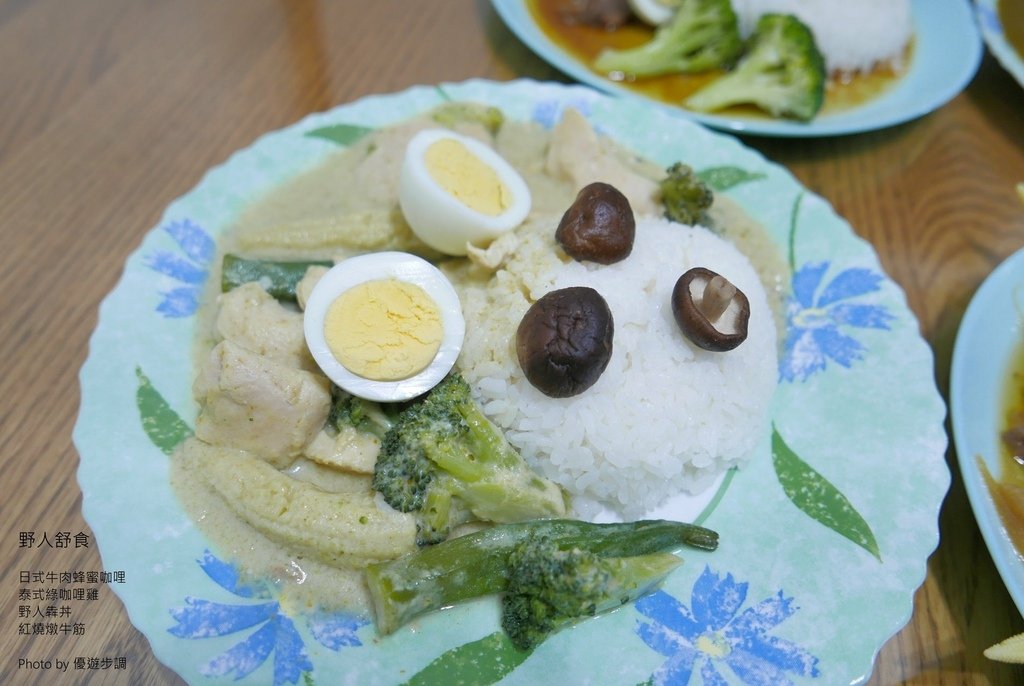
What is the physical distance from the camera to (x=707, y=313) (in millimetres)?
2051

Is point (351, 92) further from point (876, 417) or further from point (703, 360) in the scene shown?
point (876, 417)

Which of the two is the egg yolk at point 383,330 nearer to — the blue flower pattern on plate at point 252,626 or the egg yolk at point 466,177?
the egg yolk at point 466,177

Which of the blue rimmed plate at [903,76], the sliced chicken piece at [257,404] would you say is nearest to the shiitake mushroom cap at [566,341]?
the sliced chicken piece at [257,404]

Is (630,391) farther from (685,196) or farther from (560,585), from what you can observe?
(685,196)

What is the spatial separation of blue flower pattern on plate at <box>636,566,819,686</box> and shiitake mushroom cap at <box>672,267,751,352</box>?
682 millimetres

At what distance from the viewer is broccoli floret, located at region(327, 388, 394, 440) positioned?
2143 mm

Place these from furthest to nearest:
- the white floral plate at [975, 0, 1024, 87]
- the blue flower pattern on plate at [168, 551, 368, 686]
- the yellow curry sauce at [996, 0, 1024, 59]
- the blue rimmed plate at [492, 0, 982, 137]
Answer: the yellow curry sauce at [996, 0, 1024, 59]
the white floral plate at [975, 0, 1024, 87]
the blue rimmed plate at [492, 0, 982, 137]
the blue flower pattern on plate at [168, 551, 368, 686]

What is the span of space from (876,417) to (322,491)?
178cm

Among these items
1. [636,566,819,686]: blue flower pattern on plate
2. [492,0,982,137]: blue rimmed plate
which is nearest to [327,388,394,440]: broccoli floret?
[636,566,819,686]: blue flower pattern on plate

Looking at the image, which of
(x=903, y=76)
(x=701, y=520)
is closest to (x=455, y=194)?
(x=701, y=520)

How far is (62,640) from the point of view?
185 cm

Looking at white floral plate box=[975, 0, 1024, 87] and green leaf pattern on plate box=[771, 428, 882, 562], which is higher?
white floral plate box=[975, 0, 1024, 87]

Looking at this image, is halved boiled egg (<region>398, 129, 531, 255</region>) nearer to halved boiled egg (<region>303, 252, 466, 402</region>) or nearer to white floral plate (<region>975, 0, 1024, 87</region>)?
halved boiled egg (<region>303, 252, 466, 402</region>)

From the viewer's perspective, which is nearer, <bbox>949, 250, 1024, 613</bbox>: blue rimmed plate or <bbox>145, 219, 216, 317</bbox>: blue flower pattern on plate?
<bbox>949, 250, 1024, 613</bbox>: blue rimmed plate
